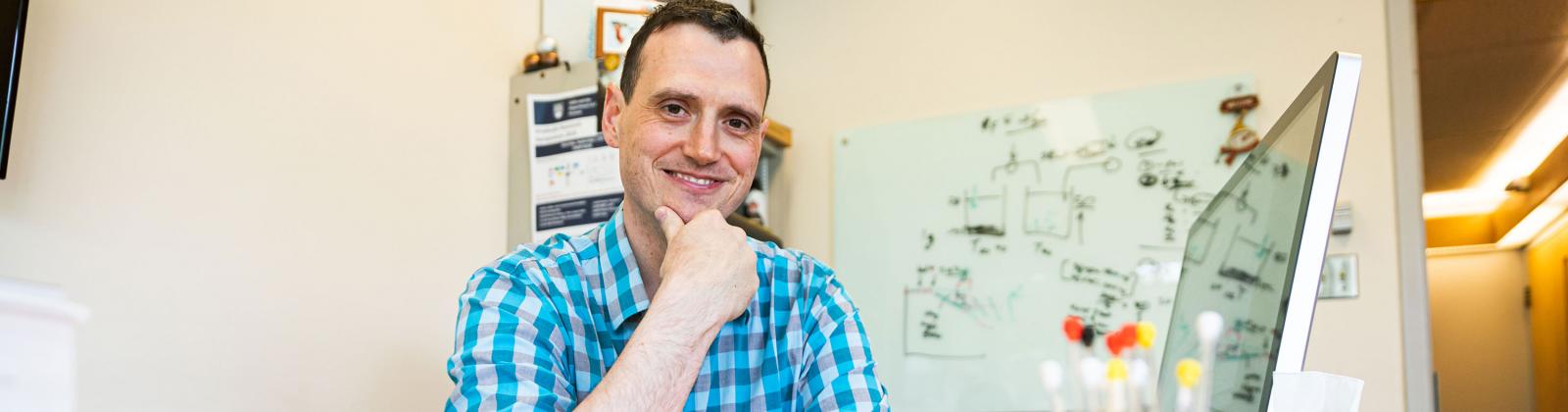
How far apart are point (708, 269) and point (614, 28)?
4.77 ft

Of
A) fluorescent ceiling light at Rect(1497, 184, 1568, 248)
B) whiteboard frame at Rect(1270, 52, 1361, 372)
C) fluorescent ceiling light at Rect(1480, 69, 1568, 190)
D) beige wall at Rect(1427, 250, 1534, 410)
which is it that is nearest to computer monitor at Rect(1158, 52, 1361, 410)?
whiteboard frame at Rect(1270, 52, 1361, 372)

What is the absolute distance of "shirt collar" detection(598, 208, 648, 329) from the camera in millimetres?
1084

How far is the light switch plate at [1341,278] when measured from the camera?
88.5 inches

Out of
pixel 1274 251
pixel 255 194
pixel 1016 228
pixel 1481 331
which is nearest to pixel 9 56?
pixel 255 194

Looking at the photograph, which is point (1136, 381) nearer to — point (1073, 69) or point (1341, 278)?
point (1341, 278)

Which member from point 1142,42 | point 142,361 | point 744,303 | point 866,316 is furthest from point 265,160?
point 1142,42

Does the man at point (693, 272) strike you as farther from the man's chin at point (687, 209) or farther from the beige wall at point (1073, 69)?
the beige wall at point (1073, 69)

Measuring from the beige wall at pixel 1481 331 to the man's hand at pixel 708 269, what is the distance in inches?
73.2

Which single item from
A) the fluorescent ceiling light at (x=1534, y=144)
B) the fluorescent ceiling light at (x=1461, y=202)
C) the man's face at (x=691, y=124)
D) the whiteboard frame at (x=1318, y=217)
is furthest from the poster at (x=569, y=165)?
the fluorescent ceiling light at (x=1534, y=144)

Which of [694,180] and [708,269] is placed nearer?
[708,269]

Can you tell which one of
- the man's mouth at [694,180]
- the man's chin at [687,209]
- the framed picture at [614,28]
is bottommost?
the man's chin at [687,209]

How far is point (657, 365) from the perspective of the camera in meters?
0.89

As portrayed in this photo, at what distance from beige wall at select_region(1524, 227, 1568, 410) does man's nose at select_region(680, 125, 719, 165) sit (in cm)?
229

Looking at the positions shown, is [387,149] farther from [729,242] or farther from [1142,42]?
[1142,42]
